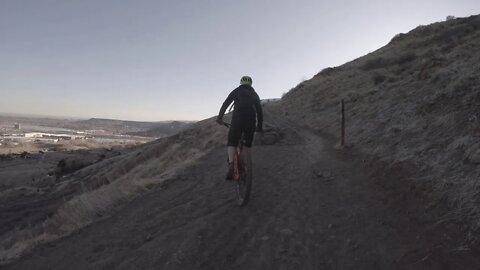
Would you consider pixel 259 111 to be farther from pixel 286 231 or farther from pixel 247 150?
pixel 286 231

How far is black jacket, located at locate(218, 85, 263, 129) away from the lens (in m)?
7.89

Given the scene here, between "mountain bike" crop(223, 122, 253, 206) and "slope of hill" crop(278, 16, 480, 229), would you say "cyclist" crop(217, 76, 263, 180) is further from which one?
"slope of hill" crop(278, 16, 480, 229)

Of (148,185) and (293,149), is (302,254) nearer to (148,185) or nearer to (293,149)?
(148,185)

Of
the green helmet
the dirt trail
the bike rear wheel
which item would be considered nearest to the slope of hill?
the dirt trail

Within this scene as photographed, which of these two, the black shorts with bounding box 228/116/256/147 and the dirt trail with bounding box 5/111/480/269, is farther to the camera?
the black shorts with bounding box 228/116/256/147

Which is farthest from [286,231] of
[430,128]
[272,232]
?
[430,128]

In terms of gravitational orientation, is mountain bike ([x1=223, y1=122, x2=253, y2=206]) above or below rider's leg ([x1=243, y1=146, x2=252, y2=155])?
below

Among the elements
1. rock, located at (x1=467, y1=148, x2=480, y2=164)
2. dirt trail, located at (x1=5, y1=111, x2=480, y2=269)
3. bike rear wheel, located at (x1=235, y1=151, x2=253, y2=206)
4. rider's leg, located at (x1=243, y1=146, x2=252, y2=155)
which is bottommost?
dirt trail, located at (x1=5, y1=111, x2=480, y2=269)

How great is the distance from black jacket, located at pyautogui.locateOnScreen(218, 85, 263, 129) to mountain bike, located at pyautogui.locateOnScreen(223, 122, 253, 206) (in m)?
0.47

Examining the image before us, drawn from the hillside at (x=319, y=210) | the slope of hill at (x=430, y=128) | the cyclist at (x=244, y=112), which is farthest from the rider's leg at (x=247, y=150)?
the slope of hill at (x=430, y=128)

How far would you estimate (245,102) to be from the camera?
7.89 meters

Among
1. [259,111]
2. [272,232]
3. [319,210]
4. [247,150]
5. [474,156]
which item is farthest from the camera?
[259,111]

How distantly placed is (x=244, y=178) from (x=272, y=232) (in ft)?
5.25

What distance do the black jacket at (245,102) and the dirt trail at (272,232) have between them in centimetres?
173
